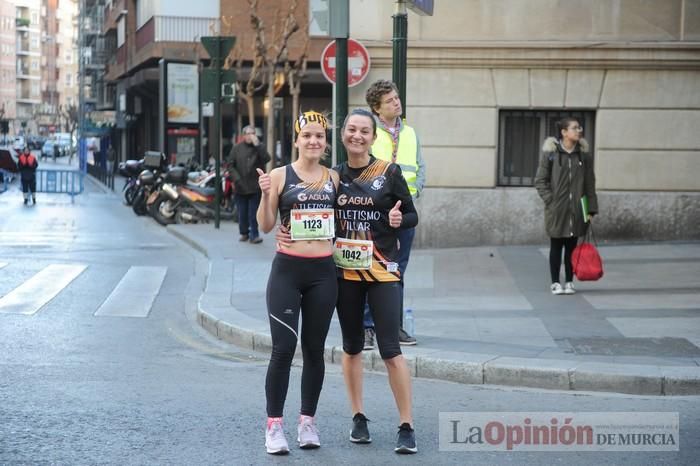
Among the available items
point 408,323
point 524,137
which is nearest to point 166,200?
point 524,137

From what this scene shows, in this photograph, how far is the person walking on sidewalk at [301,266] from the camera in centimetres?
599

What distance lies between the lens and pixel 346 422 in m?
6.75

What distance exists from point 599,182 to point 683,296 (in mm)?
4942

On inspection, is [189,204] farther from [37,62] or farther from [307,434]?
[37,62]

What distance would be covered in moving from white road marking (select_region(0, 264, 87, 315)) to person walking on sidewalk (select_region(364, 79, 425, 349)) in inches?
175

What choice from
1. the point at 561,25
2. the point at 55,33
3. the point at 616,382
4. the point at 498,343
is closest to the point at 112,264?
the point at 561,25

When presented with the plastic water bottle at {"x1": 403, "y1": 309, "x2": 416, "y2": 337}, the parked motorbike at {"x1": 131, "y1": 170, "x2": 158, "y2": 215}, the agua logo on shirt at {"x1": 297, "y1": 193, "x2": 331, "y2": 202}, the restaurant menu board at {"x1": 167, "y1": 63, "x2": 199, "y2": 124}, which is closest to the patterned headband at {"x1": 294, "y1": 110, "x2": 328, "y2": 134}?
the agua logo on shirt at {"x1": 297, "y1": 193, "x2": 331, "y2": 202}

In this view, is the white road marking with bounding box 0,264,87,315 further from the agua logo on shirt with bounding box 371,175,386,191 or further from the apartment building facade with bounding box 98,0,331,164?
the apartment building facade with bounding box 98,0,331,164

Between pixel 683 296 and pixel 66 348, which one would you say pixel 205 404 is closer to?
pixel 66 348

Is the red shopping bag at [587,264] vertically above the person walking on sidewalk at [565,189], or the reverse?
the person walking on sidewalk at [565,189]

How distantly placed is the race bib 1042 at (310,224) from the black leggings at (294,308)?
12 cm

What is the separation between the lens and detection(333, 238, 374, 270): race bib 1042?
614cm

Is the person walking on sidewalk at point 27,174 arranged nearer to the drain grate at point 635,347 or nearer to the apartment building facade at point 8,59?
the drain grate at point 635,347

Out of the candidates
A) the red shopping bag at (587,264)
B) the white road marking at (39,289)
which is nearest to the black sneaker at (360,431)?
the red shopping bag at (587,264)
